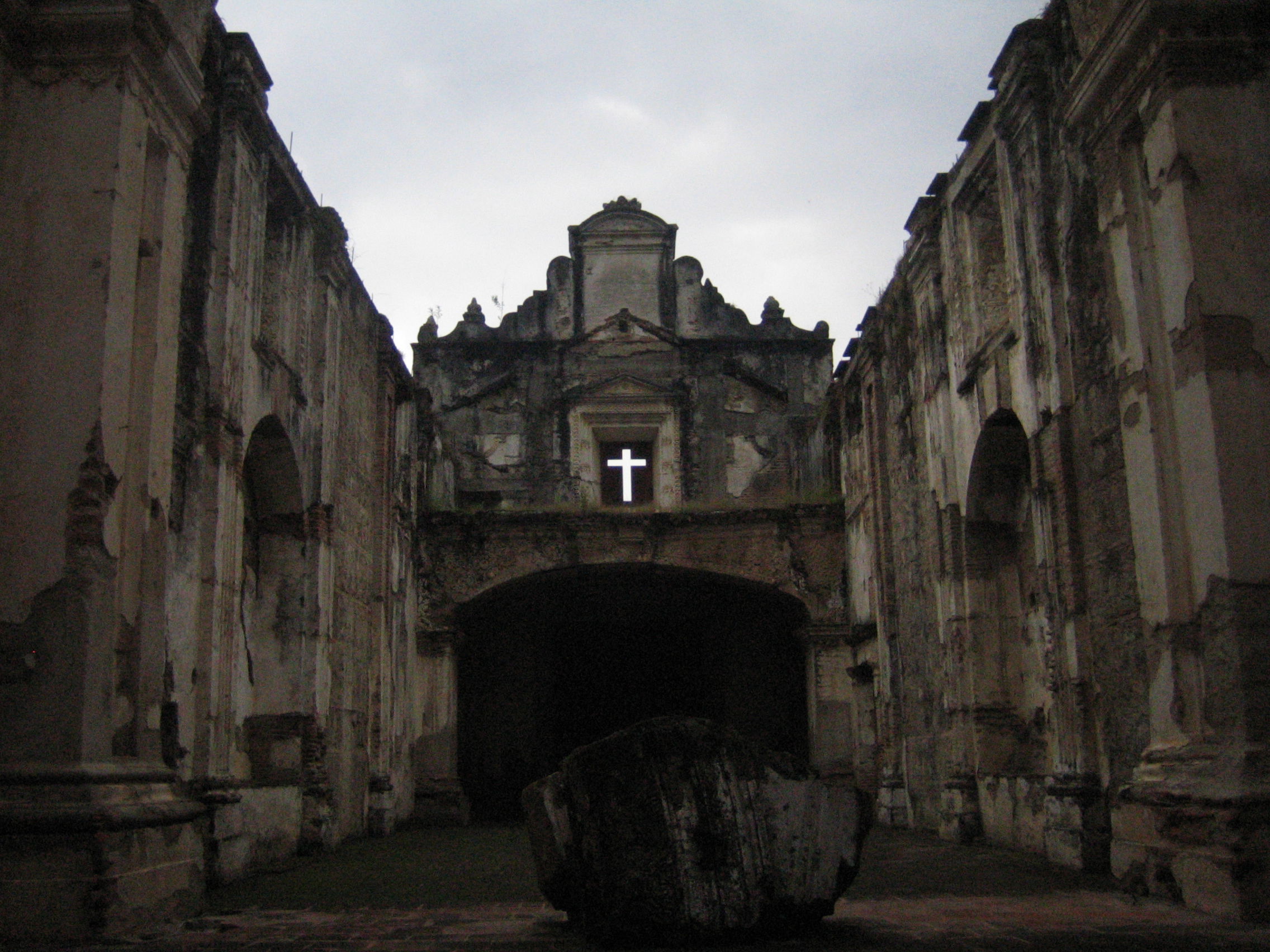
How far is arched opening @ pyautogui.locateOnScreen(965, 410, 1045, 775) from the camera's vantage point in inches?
408

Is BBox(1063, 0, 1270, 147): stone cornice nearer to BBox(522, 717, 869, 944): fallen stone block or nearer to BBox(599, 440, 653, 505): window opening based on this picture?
BBox(522, 717, 869, 944): fallen stone block

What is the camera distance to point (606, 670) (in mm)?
22047

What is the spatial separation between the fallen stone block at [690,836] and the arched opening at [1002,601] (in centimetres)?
553

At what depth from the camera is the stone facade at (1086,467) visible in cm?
549

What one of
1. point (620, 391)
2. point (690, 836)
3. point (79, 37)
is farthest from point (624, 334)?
point (690, 836)

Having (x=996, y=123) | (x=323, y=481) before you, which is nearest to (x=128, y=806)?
(x=323, y=481)

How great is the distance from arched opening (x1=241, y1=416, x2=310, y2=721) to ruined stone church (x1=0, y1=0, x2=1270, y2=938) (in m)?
0.03

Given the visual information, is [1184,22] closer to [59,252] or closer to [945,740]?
[59,252]

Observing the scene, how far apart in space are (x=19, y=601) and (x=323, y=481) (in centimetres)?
606

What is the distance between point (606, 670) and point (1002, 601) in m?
12.1

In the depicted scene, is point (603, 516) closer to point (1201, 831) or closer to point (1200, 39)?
point (1200, 39)

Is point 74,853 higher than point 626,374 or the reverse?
the reverse

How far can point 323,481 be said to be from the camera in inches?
438

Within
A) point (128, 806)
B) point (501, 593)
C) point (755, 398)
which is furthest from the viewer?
point (755, 398)
